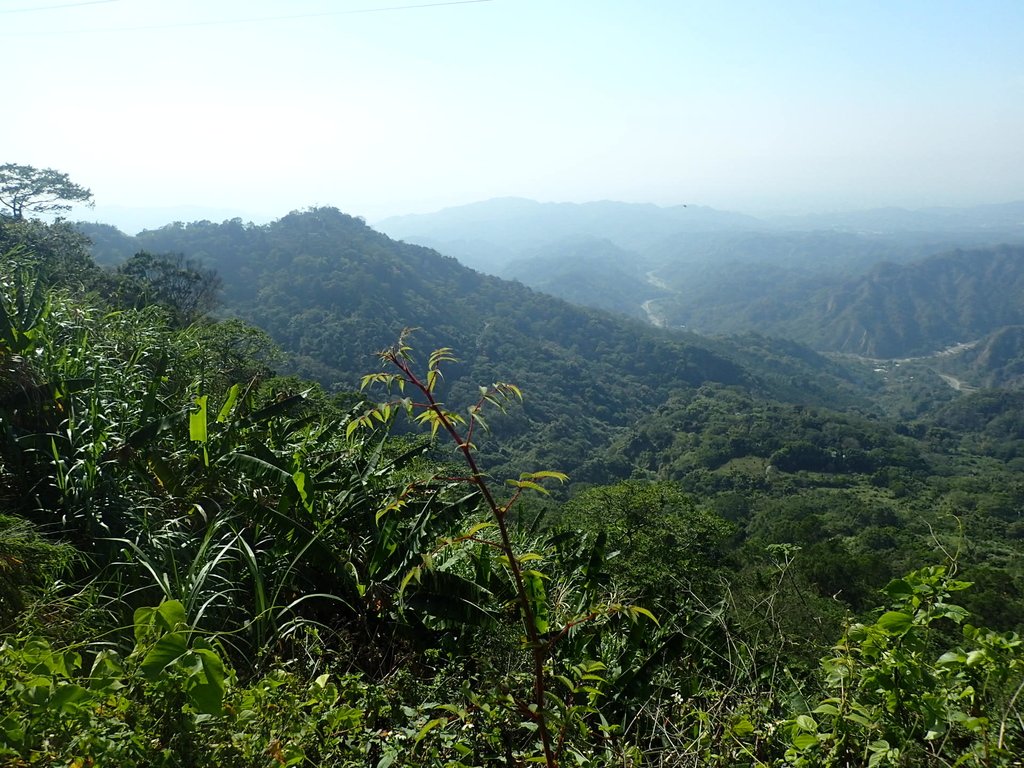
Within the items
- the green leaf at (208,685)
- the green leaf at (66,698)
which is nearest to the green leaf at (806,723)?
the green leaf at (208,685)

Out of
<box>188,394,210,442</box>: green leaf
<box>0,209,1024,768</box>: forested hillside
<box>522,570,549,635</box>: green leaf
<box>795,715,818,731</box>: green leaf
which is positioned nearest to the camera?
<box>0,209,1024,768</box>: forested hillside

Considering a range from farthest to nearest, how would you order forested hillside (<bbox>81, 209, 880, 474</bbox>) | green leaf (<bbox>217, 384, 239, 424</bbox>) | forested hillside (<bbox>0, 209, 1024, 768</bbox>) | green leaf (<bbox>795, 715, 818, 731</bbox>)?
1. forested hillside (<bbox>81, 209, 880, 474</bbox>)
2. green leaf (<bbox>217, 384, 239, 424</bbox>)
3. green leaf (<bbox>795, 715, 818, 731</bbox>)
4. forested hillside (<bbox>0, 209, 1024, 768</bbox>)

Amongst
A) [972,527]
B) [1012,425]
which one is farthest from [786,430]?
[1012,425]

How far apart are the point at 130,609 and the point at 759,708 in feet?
6.81

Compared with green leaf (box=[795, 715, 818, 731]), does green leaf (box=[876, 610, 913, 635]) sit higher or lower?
higher

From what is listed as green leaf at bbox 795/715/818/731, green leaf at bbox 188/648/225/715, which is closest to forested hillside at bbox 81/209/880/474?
green leaf at bbox 795/715/818/731

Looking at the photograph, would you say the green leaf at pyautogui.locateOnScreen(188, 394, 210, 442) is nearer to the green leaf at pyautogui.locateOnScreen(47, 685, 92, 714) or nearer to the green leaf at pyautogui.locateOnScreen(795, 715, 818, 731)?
the green leaf at pyautogui.locateOnScreen(47, 685, 92, 714)

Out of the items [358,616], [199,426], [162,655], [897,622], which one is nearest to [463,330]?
[199,426]

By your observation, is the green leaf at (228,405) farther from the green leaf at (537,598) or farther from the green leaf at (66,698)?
the green leaf at (66,698)

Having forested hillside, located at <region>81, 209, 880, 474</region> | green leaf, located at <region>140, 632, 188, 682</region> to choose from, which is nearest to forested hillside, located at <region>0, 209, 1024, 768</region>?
green leaf, located at <region>140, 632, 188, 682</region>

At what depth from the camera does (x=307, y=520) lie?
253 centimetres

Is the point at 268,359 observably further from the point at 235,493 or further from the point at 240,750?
the point at 240,750

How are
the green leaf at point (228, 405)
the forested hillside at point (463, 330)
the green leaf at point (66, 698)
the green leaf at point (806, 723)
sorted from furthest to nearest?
the forested hillside at point (463, 330) < the green leaf at point (228, 405) < the green leaf at point (806, 723) < the green leaf at point (66, 698)

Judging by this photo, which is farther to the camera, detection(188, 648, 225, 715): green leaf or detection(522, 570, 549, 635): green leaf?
detection(522, 570, 549, 635): green leaf
